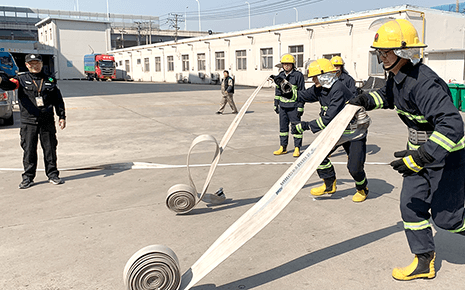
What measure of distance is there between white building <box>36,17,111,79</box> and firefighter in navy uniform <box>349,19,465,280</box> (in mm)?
73107

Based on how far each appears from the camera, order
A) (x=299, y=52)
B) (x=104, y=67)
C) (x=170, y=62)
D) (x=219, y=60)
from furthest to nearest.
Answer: (x=104, y=67) < (x=170, y=62) < (x=219, y=60) < (x=299, y=52)

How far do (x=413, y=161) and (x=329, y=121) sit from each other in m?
2.79

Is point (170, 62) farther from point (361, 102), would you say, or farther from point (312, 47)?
point (361, 102)

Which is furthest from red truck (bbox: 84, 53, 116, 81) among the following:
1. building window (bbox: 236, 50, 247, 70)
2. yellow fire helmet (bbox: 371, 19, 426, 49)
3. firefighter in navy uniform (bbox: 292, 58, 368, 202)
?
yellow fire helmet (bbox: 371, 19, 426, 49)

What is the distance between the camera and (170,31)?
90.8 metres

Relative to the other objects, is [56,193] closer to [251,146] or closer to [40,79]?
[40,79]

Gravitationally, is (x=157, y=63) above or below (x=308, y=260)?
above

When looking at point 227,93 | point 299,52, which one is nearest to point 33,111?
point 227,93

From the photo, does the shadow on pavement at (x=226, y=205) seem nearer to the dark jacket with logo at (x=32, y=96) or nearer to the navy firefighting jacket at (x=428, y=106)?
the navy firefighting jacket at (x=428, y=106)

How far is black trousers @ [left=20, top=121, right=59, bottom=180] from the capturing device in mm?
6594

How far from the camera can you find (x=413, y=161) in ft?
9.93

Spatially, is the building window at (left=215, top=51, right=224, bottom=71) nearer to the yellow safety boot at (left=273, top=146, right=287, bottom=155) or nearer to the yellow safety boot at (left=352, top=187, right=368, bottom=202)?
the yellow safety boot at (left=273, top=146, right=287, bottom=155)

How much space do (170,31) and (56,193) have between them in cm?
8922

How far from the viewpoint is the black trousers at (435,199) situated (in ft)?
10.5
